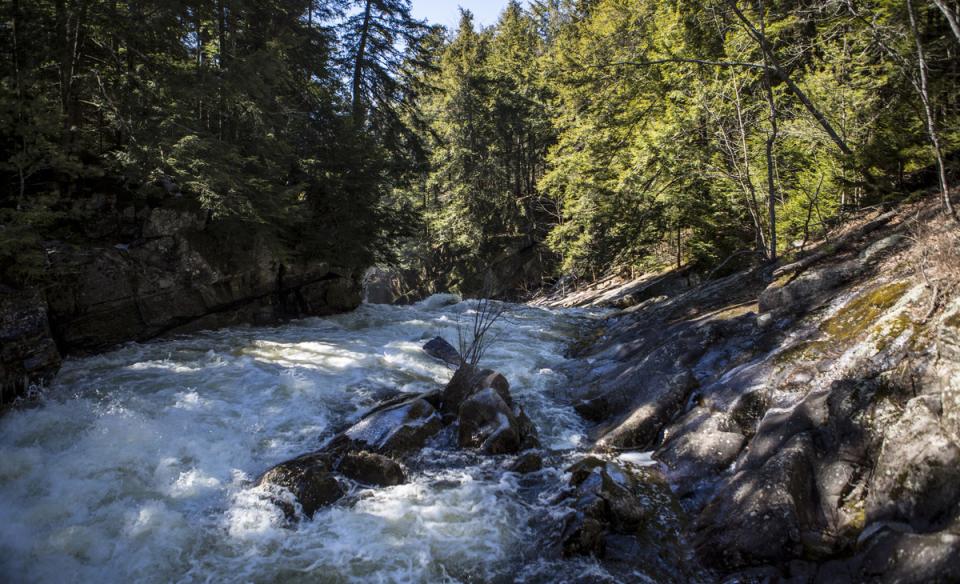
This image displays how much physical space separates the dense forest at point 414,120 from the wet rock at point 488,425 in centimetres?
507

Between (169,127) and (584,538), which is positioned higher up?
→ (169,127)

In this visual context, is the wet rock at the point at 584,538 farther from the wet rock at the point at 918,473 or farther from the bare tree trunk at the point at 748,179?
the bare tree trunk at the point at 748,179

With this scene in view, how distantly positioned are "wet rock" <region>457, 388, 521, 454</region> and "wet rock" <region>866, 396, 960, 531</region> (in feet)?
12.2

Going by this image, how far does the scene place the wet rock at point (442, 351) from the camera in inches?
403

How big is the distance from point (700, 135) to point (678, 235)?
4.53 m

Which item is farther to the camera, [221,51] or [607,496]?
[221,51]

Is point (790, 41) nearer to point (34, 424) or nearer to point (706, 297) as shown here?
point (706, 297)

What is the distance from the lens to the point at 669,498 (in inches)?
194

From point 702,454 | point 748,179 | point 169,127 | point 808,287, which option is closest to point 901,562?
point 702,454

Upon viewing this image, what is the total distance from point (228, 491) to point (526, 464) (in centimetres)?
336

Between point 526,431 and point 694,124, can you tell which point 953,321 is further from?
point 694,124

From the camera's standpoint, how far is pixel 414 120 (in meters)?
20.7

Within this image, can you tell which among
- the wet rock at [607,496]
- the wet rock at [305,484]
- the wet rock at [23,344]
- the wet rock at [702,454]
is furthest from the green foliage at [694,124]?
the wet rock at [23,344]

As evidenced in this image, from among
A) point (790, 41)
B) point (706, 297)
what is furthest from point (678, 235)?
point (706, 297)
